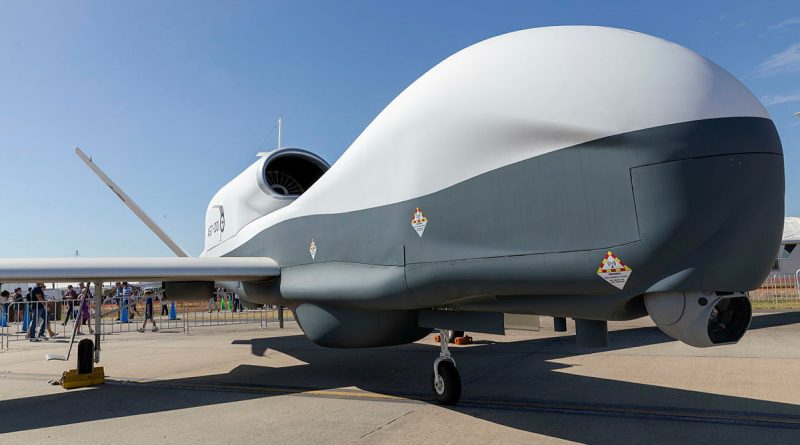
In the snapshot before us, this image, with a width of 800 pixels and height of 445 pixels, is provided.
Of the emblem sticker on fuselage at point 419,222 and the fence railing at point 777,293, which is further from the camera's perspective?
the fence railing at point 777,293

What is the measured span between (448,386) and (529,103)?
317 cm

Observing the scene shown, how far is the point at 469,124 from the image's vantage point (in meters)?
4.38

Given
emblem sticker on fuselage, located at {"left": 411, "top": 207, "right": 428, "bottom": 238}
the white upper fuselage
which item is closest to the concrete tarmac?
emblem sticker on fuselage, located at {"left": 411, "top": 207, "right": 428, "bottom": 238}

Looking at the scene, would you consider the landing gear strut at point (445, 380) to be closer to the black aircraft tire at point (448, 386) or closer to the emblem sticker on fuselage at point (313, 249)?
the black aircraft tire at point (448, 386)

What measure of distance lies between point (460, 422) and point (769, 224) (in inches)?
123

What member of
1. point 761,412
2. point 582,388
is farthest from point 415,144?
point 761,412

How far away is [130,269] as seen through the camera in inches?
279

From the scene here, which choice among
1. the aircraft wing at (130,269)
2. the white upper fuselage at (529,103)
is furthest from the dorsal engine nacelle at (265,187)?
the white upper fuselage at (529,103)

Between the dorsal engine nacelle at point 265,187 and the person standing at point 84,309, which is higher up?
the dorsal engine nacelle at point 265,187

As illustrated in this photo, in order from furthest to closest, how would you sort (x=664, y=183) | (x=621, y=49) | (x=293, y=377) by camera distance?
(x=293, y=377)
(x=621, y=49)
(x=664, y=183)

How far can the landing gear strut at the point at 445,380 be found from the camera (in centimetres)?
564

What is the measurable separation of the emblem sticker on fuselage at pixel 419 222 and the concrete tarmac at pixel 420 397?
1803 millimetres

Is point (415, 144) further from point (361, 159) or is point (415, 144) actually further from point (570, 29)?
point (570, 29)

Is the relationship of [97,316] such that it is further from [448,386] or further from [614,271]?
[614,271]
